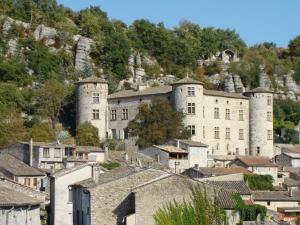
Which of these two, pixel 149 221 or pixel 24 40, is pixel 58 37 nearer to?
pixel 24 40

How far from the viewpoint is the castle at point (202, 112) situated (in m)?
74.2

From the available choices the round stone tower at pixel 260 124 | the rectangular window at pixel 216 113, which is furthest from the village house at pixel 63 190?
the round stone tower at pixel 260 124

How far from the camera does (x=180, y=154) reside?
6644cm

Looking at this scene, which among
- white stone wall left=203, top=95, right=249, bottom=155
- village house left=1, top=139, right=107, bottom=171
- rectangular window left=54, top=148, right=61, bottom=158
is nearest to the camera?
village house left=1, top=139, right=107, bottom=171

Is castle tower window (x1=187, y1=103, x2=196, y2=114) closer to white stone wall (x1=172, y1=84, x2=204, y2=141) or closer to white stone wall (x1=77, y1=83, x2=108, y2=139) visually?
white stone wall (x1=172, y1=84, x2=204, y2=141)

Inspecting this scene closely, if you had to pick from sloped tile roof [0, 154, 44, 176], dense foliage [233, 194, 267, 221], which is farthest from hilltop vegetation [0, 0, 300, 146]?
dense foliage [233, 194, 267, 221]

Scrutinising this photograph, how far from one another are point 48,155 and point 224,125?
22414mm

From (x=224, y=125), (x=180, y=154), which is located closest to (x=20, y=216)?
(x=180, y=154)

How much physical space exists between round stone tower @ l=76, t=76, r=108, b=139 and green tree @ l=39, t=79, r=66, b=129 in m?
3.45

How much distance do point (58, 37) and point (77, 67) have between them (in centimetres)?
594

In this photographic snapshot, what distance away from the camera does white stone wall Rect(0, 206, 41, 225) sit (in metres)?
35.2

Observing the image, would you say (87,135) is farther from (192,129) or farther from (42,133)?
(192,129)

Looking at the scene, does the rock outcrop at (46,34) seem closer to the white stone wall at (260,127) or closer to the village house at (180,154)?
the white stone wall at (260,127)

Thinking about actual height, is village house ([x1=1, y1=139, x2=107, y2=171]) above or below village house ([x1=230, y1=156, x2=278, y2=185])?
above
